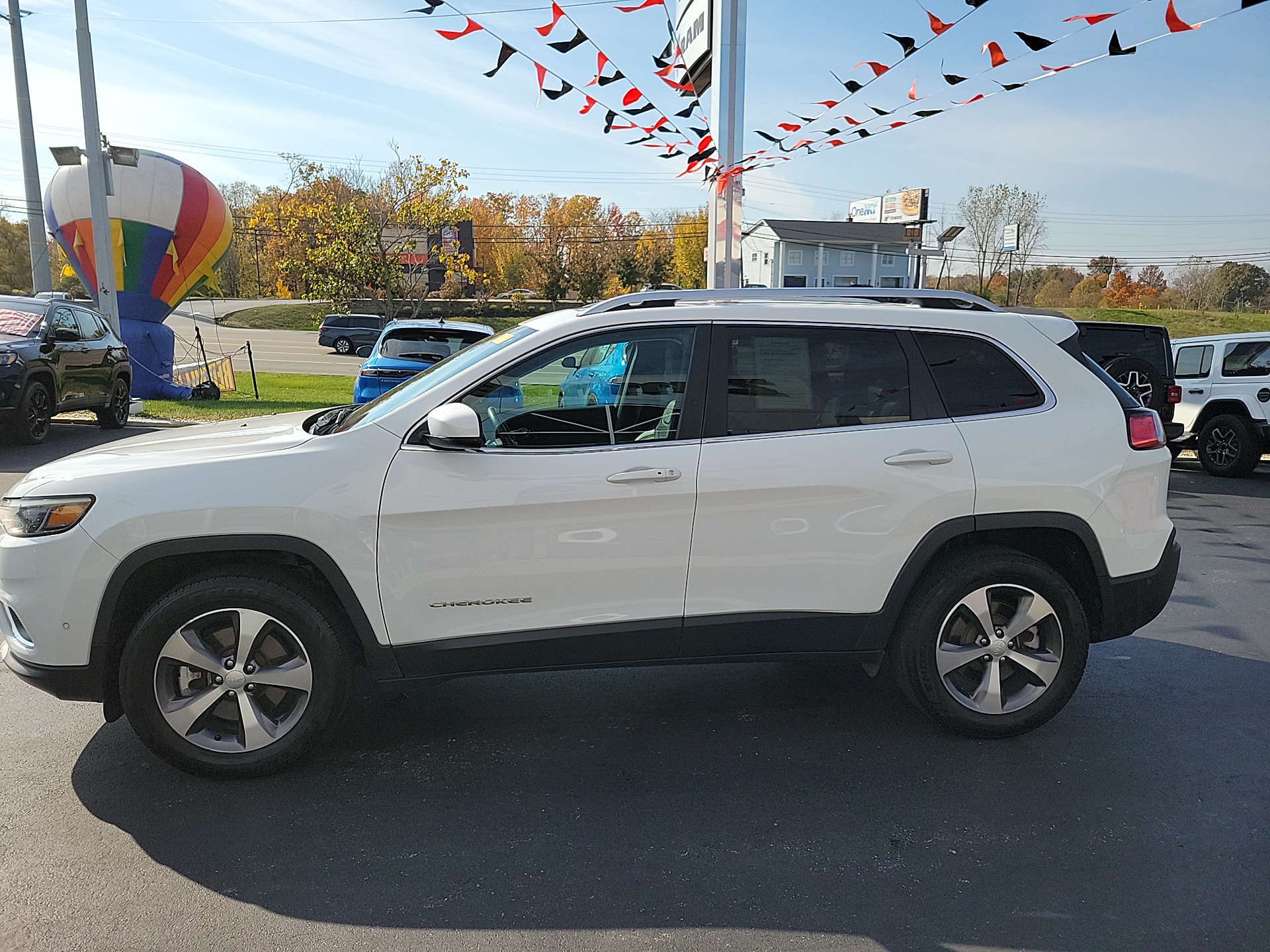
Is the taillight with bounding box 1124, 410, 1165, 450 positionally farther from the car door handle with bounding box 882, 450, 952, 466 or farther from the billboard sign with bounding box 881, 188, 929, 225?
the billboard sign with bounding box 881, 188, 929, 225

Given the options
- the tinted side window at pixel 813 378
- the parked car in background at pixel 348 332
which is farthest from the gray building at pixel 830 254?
the tinted side window at pixel 813 378

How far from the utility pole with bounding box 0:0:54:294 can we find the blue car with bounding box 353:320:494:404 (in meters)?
12.5

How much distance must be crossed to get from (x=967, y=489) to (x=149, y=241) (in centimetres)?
2393

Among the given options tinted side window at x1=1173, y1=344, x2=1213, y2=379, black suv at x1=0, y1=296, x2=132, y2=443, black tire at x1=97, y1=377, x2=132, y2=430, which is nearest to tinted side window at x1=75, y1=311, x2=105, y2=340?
black suv at x1=0, y1=296, x2=132, y2=443

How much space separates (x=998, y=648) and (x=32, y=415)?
12.0m

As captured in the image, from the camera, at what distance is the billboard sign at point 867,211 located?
3177 inches

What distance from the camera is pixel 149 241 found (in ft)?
76.2

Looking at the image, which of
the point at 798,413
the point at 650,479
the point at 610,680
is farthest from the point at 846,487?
the point at 610,680

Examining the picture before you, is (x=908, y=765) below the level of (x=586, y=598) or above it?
below

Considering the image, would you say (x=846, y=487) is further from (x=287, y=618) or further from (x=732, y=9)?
(x=732, y=9)

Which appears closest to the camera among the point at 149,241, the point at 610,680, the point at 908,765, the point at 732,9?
the point at 908,765

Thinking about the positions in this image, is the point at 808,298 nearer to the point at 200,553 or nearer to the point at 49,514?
the point at 200,553

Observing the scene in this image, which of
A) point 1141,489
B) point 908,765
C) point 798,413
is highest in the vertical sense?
point 798,413

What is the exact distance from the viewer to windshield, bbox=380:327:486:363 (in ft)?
39.8
